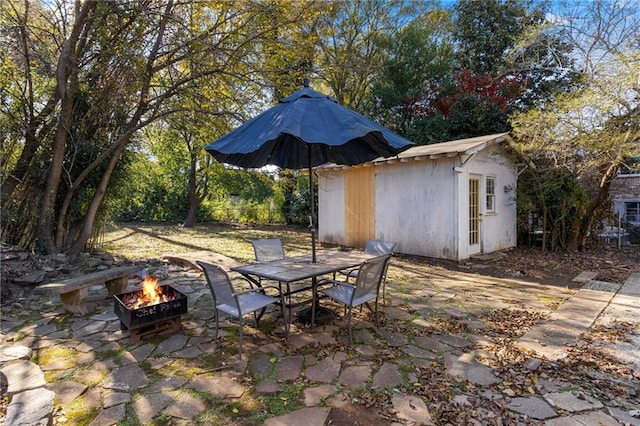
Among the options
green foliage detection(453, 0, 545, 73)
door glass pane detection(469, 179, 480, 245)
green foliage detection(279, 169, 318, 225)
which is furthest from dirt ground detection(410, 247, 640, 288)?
green foliage detection(279, 169, 318, 225)

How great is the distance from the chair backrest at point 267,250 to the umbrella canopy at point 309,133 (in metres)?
1.14

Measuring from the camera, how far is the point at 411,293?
5.48m

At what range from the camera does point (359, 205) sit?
10.2 metres

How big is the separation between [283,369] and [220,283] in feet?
3.26

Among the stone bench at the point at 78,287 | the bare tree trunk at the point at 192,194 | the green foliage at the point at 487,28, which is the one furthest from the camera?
the bare tree trunk at the point at 192,194

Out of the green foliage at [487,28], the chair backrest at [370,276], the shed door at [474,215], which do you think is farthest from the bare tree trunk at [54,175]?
the green foliage at [487,28]

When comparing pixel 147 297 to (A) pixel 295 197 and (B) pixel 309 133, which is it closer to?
(B) pixel 309 133

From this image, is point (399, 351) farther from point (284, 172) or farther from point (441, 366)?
point (284, 172)

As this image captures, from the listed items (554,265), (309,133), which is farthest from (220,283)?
(554,265)

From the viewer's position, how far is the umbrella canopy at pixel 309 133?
10.7ft

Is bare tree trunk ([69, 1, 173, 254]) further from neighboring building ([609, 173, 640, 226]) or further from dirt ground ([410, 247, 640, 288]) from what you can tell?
neighboring building ([609, 173, 640, 226])

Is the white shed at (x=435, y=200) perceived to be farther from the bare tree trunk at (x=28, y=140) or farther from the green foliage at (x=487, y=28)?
the green foliage at (x=487, y=28)

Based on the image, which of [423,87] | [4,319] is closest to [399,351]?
[4,319]

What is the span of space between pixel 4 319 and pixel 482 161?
942 cm
